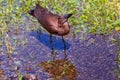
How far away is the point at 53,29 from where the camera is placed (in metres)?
6.94

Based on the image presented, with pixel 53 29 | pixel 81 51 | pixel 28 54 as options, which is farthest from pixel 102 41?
pixel 28 54

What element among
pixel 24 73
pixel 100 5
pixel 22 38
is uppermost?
pixel 100 5

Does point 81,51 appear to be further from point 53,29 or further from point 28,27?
point 28,27

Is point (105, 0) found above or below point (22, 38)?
above

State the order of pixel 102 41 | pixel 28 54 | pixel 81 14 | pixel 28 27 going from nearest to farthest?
pixel 28 54 → pixel 102 41 → pixel 28 27 → pixel 81 14

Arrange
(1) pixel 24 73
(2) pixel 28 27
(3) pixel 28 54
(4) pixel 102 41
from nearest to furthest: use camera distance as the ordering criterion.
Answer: (1) pixel 24 73, (3) pixel 28 54, (4) pixel 102 41, (2) pixel 28 27

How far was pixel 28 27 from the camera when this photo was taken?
25.5 ft

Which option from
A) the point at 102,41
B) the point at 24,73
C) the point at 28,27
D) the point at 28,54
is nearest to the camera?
the point at 24,73

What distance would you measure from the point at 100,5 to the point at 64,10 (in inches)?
34.8

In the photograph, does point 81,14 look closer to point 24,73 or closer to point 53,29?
→ point 53,29

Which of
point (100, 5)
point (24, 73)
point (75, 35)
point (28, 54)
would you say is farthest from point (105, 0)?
point (24, 73)

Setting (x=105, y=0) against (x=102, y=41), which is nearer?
(x=102, y=41)

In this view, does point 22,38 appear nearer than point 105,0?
Yes

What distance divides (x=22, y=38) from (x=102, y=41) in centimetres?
166
